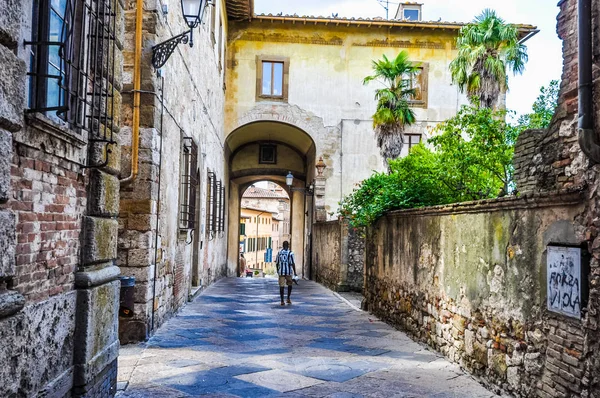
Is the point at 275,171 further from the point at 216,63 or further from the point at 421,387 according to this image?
the point at 421,387

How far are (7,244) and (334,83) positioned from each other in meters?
20.2

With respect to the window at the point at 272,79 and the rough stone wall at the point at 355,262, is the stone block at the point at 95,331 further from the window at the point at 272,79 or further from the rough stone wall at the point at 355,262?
the window at the point at 272,79

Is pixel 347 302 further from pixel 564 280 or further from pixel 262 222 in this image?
pixel 262 222

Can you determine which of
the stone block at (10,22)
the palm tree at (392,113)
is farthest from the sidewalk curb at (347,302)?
the stone block at (10,22)

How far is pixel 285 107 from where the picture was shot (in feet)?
73.3

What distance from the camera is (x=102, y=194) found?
4.91 m

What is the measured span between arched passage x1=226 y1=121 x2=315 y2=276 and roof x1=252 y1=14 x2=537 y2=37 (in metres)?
3.66

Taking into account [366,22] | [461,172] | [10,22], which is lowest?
[10,22]

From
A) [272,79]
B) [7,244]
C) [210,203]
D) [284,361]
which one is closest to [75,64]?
[7,244]

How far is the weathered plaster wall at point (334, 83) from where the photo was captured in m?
22.2

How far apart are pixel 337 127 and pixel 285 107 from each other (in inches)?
78.3

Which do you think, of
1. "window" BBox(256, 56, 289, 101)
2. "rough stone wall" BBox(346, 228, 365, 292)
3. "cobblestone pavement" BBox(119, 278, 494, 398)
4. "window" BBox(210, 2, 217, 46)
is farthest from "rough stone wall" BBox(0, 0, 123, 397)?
"window" BBox(256, 56, 289, 101)

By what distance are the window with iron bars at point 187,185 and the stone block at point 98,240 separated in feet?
19.6

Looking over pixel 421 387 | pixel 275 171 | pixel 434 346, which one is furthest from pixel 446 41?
pixel 421 387
